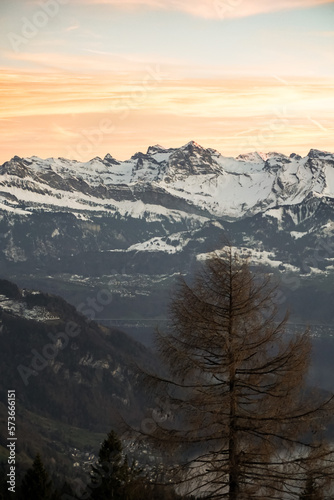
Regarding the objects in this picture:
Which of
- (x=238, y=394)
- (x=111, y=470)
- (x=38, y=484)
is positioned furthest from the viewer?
(x=38, y=484)

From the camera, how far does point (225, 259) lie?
49.7m

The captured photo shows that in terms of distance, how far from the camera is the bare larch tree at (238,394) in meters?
45.9

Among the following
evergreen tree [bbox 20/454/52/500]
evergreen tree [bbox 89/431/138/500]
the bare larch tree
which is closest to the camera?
the bare larch tree

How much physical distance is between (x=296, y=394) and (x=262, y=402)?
1804mm

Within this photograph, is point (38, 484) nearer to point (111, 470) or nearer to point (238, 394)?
point (111, 470)

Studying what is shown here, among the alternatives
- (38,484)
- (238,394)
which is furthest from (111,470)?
(238,394)

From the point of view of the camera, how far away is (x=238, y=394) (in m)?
46.7

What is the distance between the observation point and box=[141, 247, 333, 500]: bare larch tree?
1809 inches

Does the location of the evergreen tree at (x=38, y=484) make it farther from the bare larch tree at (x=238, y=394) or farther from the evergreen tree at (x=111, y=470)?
the bare larch tree at (x=238, y=394)

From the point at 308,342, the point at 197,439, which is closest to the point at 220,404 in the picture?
the point at 197,439

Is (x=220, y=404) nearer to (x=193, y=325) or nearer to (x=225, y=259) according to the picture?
(x=193, y=325)

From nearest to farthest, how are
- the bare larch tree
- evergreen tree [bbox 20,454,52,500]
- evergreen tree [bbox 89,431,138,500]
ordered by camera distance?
the bare larch tree → evergreen tree [bbox 89,431,138,500] → evergreen tree [bbox 20,454,52,500]

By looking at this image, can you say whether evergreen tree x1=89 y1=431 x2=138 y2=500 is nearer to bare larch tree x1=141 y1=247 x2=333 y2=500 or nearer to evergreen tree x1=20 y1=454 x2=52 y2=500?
evergreen tree x1=20 y1=454 x2=52 y2=500

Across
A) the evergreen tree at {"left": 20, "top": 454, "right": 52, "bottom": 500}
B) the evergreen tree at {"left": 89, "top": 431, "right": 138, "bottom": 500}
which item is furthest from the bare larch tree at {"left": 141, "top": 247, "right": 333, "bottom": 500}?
the evergreen tree at {"left": 20, "top": 454, "right": 52, "bottom": 500}
